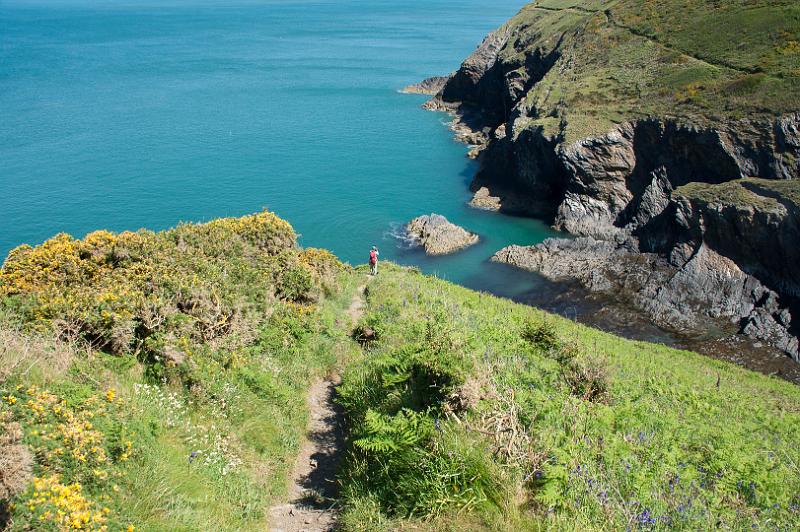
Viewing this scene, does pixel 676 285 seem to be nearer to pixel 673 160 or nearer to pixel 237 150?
pixel 673 160

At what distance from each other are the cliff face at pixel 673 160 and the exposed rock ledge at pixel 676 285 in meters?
0.11

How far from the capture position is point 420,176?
223 feet

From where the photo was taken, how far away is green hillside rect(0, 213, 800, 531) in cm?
796

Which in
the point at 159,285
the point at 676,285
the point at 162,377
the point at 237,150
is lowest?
the point at 676,285

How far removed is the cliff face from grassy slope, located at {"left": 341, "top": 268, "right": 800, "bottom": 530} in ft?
88.1

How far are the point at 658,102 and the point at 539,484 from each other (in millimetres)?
52133

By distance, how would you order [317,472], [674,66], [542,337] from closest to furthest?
[317,472]
[542,337]
[674,66]

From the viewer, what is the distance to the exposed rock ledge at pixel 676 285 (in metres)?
36.2

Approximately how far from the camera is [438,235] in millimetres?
50312

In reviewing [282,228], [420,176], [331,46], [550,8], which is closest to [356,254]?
[420,176]

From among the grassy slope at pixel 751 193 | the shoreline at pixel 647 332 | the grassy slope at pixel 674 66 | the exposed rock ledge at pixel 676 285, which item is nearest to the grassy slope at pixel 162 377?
the shoreline at pixel 647 332

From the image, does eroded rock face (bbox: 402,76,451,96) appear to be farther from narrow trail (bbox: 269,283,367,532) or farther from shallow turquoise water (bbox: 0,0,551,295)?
narrow trail (bbox: 269,283,367,532)

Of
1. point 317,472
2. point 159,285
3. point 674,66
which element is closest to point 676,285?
point 674,66

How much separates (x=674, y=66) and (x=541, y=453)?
58.9 meters
